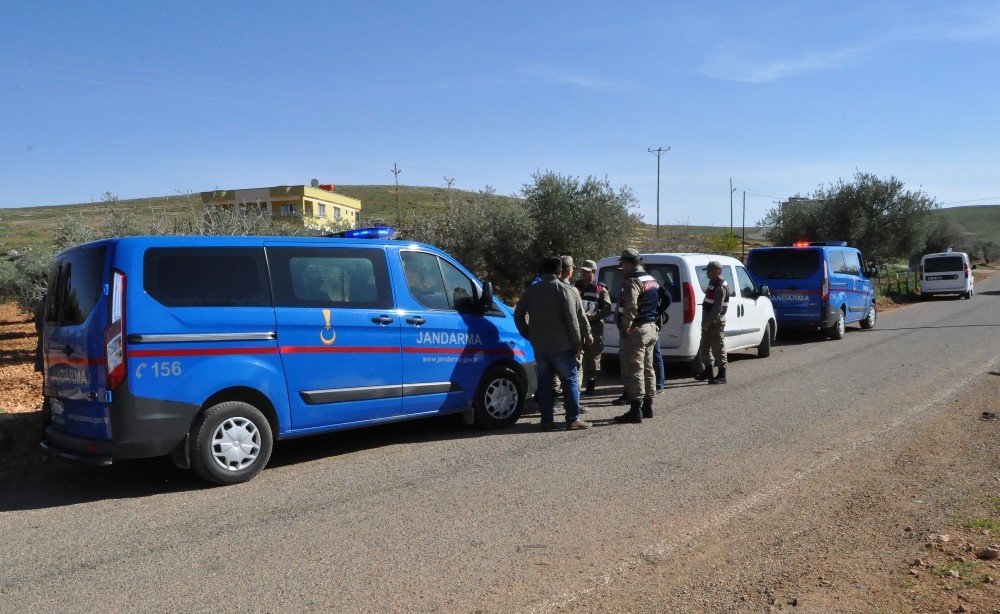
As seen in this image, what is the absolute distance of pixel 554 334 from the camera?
7879mm

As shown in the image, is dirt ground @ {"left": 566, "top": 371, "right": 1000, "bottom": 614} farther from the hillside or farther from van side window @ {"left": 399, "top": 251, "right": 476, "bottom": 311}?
the hillside

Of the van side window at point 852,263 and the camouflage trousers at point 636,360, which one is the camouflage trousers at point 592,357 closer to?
the camouflage trousers at point 636,360

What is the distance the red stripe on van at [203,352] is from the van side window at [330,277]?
1.39 ft

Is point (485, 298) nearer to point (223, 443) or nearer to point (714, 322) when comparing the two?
point (223, 443)

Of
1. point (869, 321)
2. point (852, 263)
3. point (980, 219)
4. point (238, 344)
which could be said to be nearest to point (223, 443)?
point (238, 344)

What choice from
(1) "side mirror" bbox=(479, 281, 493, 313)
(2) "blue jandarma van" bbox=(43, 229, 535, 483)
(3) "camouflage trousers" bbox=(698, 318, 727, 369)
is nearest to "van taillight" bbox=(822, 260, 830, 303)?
(3) "camouflage trousers" bbox=(698, 318, 727, 369)

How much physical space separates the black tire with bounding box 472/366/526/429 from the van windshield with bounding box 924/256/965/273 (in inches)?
1117

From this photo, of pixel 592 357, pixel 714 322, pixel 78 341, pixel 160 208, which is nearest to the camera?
pixel 78 341

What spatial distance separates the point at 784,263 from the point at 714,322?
20.3 ft

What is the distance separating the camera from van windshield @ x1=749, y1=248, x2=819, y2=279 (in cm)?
1594

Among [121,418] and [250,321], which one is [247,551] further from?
[250,321]

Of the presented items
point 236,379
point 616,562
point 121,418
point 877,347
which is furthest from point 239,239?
point 877,347

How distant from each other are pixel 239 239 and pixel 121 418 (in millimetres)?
1684

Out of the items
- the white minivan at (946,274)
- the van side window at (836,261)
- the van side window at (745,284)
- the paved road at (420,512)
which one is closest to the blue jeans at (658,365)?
the paved road at (420,512)
